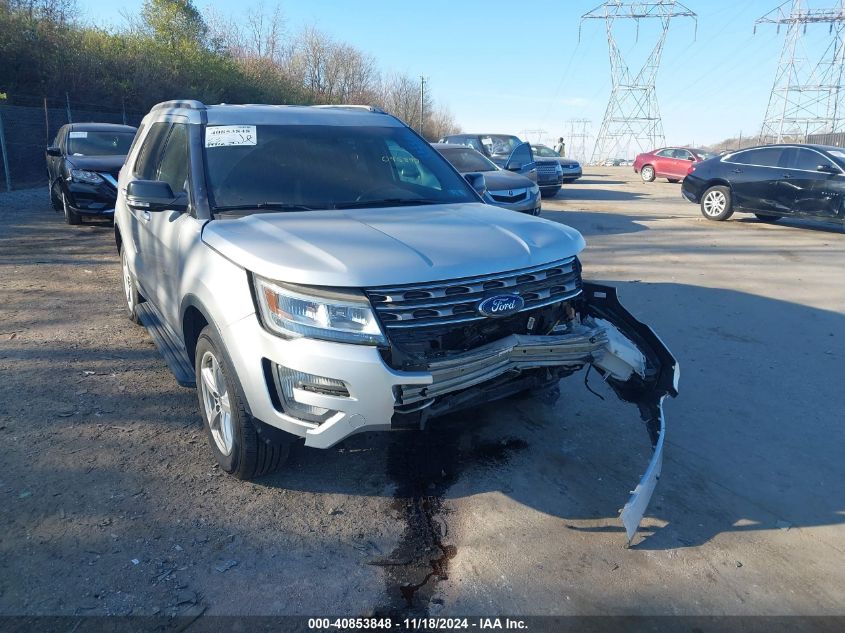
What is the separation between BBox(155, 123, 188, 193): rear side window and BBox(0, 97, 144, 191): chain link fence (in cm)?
1366

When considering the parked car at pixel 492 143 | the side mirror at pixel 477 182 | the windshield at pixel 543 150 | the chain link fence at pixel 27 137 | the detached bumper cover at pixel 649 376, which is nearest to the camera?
the detached bumper cover at pixel 649 376

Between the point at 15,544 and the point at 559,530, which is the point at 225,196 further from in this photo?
the point at 559,530

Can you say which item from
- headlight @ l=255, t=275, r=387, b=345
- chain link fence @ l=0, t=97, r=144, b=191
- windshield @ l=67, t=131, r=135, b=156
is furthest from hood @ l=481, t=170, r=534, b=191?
chain link fence @ l=0, t=97, r=144, b=191

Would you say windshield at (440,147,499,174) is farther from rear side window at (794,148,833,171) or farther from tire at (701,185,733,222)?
rear side window at (794,148,833,171)

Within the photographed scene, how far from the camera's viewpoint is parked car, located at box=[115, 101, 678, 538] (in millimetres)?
2787

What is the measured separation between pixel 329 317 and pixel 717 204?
13151 mm

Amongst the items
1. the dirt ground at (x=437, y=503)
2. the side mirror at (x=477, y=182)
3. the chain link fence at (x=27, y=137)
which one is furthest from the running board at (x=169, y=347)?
the chain link fence at (x=27, y=137)

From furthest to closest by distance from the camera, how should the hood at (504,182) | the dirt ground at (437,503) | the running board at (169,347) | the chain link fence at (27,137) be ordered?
the chain link fence at (27,137) < the hood at (504,182) < the running board at (169,347) < the dirt ground at (437,503)

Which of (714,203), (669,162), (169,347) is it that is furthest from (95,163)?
(669,162)

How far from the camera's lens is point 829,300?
7074 millimetres

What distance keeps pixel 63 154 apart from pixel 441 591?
37.5 ft

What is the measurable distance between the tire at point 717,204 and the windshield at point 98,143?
12034 millimetres

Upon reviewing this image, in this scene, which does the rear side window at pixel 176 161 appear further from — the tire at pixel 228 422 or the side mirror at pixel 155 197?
the tire at pixel 228 422

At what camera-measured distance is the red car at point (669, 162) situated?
89.8ft
